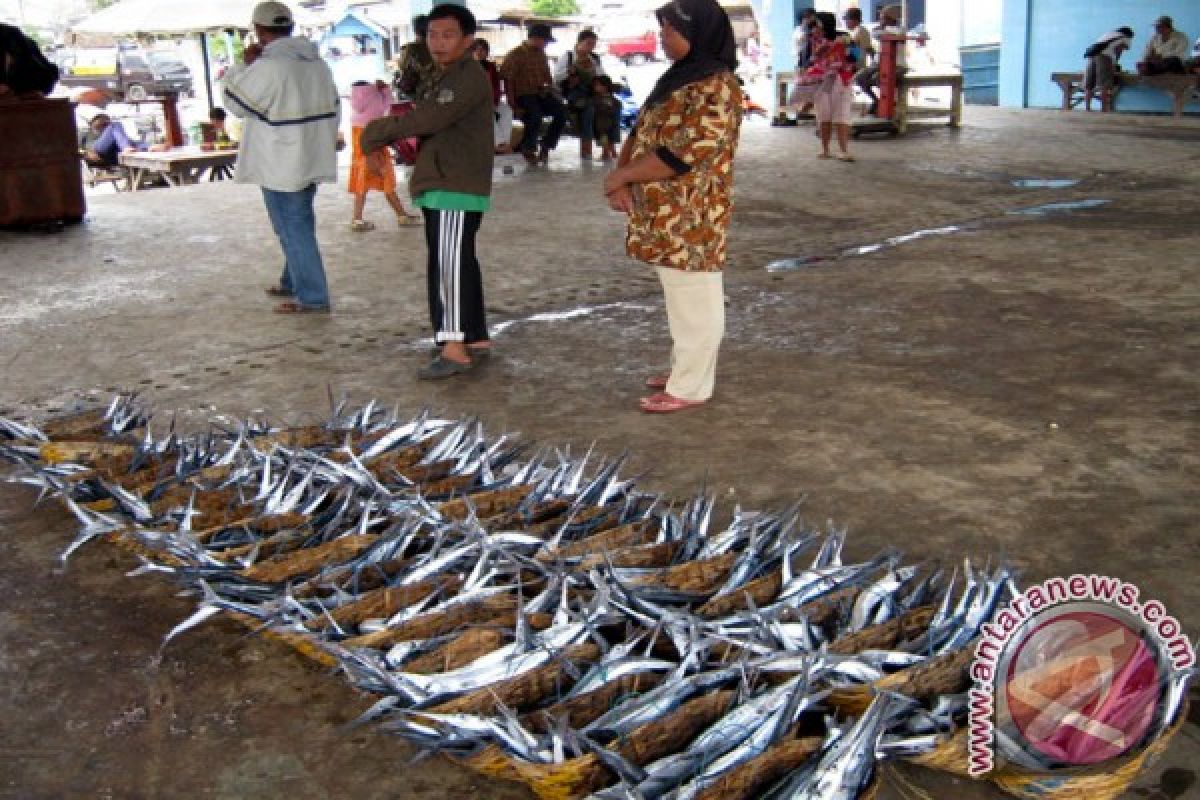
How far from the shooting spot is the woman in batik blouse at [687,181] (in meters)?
4.21

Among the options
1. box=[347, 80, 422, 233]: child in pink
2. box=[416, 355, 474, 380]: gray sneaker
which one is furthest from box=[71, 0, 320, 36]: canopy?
box=[416, 355, 474, 380]: gray sneaker

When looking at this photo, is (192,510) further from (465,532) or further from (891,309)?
(891,309)

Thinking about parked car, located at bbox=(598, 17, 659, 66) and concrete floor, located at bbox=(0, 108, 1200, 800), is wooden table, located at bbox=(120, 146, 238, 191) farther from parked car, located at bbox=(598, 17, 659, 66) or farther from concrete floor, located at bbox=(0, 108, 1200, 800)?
parked car, located at bbox=(598, 17, 659, 66)

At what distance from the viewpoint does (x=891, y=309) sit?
6.31m

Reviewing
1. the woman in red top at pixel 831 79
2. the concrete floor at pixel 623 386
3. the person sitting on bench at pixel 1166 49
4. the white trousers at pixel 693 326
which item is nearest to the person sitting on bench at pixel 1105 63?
the person sitting on bench at pixel 1166 49

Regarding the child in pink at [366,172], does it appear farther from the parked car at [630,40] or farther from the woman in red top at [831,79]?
the parked car at [630,40]

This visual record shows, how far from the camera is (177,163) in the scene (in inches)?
545

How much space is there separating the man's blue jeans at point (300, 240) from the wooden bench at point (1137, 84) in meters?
14.6

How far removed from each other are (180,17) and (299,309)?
38.9 feet

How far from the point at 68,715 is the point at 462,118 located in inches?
123

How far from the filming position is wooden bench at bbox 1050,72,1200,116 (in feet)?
54.5

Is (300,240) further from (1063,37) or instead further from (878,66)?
(1063,37)

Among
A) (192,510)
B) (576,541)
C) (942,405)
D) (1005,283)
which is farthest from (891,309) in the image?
(192,510)

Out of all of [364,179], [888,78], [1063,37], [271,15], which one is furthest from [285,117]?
[1063,37]
